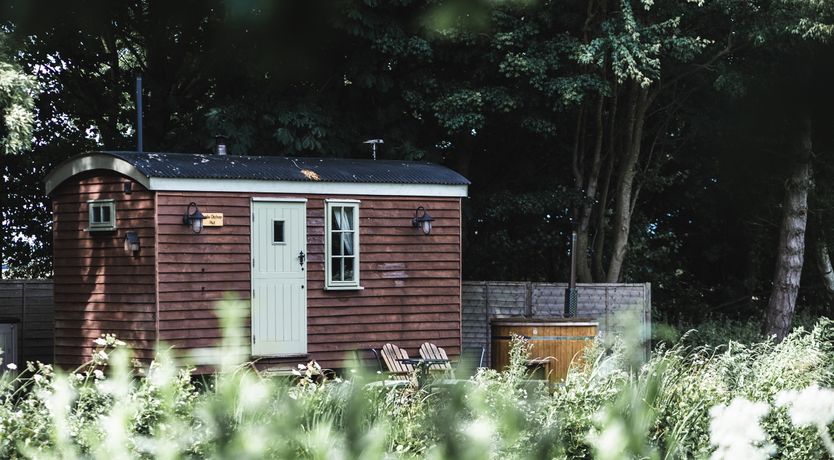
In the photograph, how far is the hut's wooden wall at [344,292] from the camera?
11.3 meters

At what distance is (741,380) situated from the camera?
6.53 metres

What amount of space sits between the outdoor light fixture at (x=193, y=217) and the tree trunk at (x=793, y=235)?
33.3 feet

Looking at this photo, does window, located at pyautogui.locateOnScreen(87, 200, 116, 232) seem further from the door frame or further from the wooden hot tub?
the wooden hot tub

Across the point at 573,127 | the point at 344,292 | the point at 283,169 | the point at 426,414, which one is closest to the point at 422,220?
the point at 344,292

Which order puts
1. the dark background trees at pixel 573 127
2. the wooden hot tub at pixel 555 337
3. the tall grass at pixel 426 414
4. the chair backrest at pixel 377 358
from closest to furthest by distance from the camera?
the tall grass at pixel 426 414, the wooden hot tub at pixel 555 337, the chair backrest at pixel 377 358, the dark background trees at pixel 573 127

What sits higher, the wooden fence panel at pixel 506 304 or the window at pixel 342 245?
the window at pixel 342 245

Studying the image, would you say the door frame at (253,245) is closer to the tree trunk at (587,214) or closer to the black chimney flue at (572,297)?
the black chimney flue at (572,297)

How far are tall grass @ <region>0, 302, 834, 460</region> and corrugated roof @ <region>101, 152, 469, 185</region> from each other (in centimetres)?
559

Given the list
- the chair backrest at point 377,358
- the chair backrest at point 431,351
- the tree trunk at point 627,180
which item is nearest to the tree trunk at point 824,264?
the tree trunk at point 627,180

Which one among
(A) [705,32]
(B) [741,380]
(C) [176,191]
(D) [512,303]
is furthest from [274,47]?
(A) [705,32]

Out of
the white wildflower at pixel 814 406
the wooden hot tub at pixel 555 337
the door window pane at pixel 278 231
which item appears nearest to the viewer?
the white wildflower at pixel 814 406

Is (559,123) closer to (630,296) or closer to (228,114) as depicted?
(630,296)

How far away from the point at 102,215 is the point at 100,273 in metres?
0.59

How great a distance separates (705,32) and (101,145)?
9677mm
